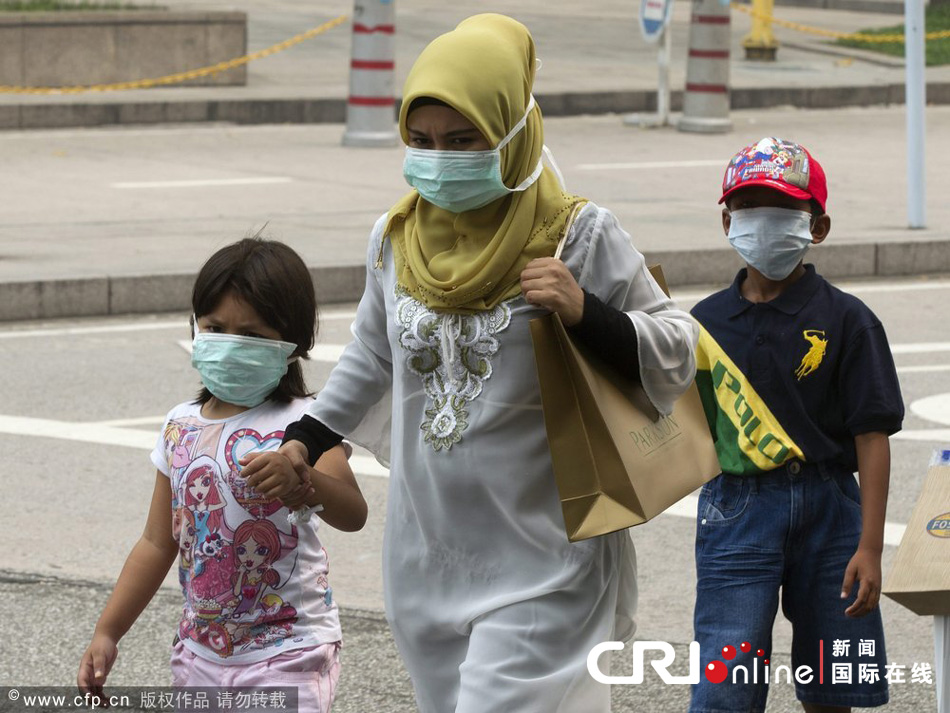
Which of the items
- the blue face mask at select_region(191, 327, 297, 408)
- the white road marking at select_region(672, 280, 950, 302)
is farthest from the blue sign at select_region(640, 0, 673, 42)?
the blue face mask at select_region(191, 327, 297, 408)

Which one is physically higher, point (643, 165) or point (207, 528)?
point (643, 165)

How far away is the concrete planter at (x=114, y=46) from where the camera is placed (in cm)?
1833

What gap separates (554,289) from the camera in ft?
10.0

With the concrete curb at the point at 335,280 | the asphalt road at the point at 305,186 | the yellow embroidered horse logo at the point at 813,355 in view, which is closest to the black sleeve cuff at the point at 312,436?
the yellow embroidered horse logo at the point at 813,355

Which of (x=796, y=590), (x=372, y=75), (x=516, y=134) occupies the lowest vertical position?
(x=796, y=590)

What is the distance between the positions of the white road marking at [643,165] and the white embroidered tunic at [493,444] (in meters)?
12.0

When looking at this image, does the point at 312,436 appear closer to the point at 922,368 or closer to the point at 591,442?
the point at 591,442

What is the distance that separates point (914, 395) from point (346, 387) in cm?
537

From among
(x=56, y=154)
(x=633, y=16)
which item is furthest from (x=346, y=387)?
(x=633, y=16)

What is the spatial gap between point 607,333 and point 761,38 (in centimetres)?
2107

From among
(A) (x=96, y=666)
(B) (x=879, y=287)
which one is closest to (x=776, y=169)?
(A) (x=96, y=666)

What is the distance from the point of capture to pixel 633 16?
28891mm

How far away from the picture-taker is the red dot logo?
3.87m

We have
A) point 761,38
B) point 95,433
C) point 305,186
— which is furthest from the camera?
point 761,38
